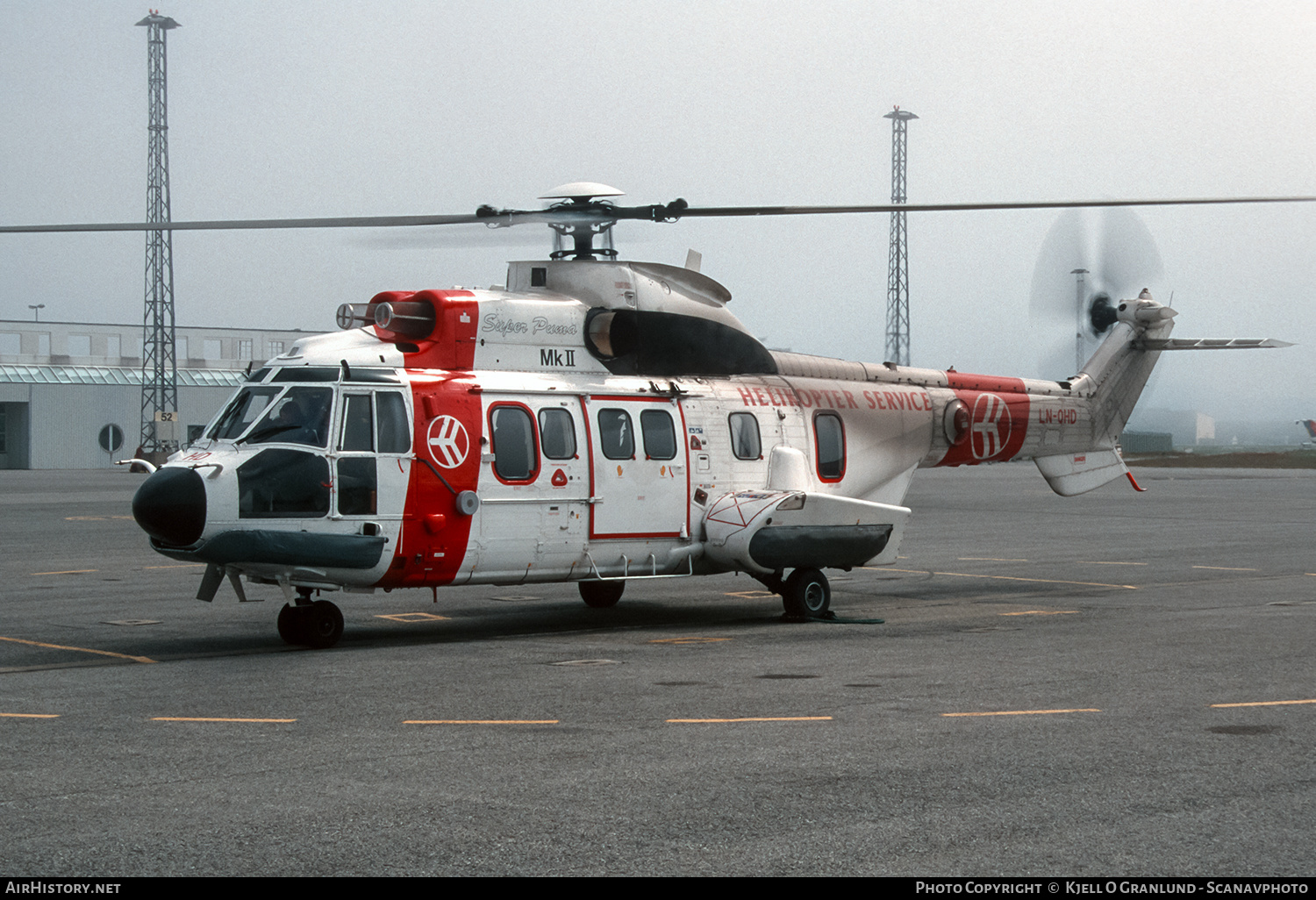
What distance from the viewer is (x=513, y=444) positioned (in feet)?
50.8

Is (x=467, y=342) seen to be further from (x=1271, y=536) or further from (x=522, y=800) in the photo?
(x=1271, y=536)

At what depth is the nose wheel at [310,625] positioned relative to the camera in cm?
1457

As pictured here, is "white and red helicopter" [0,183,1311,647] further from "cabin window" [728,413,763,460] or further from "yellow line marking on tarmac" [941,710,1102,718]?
"yellow line marking on tarmac" [941,710,1102,718]

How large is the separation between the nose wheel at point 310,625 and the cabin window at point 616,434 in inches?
146

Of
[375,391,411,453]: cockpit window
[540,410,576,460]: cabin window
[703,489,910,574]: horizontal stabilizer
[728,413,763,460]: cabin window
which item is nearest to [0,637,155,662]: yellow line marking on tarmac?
[375,391,411,453]: cockpit window

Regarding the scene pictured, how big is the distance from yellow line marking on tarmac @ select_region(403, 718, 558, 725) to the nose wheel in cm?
446

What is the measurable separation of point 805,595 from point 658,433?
9.01 ft

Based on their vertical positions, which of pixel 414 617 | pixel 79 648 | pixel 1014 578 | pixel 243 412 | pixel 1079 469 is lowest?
pixel 1014 578

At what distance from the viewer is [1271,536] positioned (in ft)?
100

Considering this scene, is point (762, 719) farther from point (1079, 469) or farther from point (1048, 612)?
point (1079, 469)

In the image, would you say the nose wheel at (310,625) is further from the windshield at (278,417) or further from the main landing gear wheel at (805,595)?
the main landing gear wheel at (805,595)

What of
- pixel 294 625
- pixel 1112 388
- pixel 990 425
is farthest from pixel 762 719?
pixel 1112 388

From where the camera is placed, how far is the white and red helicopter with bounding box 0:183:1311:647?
46.2 ft
